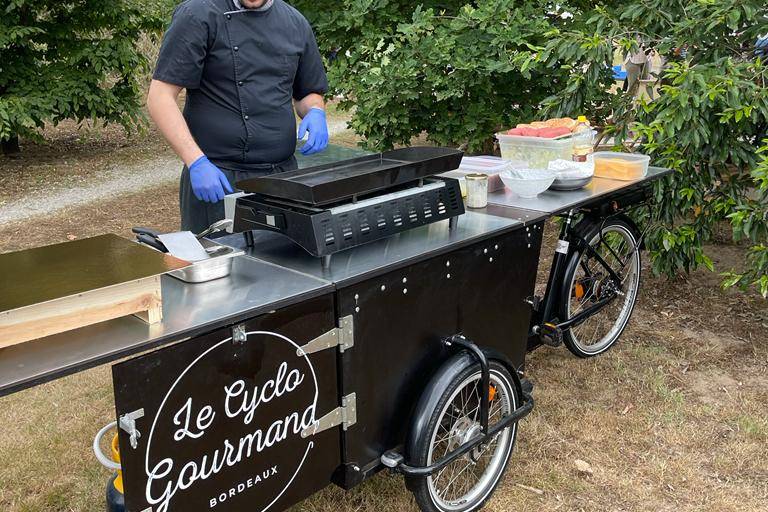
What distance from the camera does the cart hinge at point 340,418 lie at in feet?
6.36

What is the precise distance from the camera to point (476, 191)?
8.58ft

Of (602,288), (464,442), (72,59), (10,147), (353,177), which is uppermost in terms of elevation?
(72,59)

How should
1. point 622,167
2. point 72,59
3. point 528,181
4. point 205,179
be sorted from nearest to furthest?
point 205,179 < point 528,181 < point 622,167 < point 72,59

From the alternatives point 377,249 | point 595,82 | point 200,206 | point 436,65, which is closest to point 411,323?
point 377,249

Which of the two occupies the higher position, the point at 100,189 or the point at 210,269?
the point at 210,269

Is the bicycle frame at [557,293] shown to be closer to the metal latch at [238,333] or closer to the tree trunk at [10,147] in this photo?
the metal latch at [238,333]

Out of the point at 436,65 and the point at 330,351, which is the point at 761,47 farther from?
the point at 330,351

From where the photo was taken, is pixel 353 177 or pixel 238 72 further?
pixel 238 72

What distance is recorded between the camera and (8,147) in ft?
27.7

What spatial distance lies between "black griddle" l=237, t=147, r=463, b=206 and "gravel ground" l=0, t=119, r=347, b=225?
523 cm

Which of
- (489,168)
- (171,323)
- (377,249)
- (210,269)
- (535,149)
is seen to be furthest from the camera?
(535,149)

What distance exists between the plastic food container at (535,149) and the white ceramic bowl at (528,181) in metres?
0.21

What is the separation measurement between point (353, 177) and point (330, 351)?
0.49 m

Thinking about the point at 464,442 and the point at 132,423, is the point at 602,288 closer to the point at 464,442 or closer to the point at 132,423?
the point at 464,442
